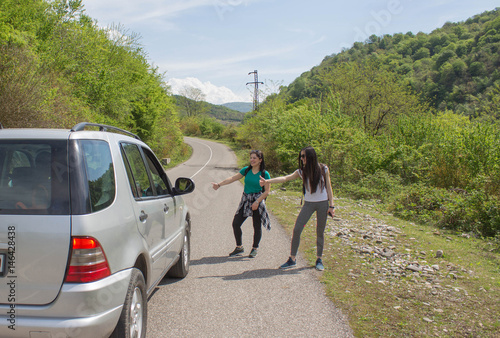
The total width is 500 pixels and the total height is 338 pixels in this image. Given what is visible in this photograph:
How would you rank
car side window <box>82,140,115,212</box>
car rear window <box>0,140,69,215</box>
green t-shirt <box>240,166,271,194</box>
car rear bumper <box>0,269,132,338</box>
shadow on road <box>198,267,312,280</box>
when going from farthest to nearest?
green t-shirt <box>240,166,271,194</box> < shadow on road <box>198,267,312,280</box> < car side window <box>82,140,115,212</box> < car rear window <box>0,140,69,215</box> < car rear bumper <box>0,269,132,338</box>

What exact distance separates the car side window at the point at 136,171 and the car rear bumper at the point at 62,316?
1038 millimetres

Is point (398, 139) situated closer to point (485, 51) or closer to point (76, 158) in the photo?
point (76, 158)

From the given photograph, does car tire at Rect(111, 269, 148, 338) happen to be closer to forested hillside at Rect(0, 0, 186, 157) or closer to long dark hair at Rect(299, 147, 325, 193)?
long dark hair at Rect(299, 147, 325, 193)

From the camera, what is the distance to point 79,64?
17.3 m

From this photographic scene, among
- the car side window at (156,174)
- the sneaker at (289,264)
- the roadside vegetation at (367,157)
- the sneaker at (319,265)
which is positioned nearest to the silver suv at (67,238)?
the car side window at (156,174)

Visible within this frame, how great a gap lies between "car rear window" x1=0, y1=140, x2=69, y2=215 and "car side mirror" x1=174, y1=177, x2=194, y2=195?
222 cm

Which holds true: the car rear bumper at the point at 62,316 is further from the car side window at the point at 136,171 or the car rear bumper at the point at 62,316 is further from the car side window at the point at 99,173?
the car side window at the point at 136,171

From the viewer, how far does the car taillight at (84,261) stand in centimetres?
237

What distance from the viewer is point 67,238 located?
7.71 ft

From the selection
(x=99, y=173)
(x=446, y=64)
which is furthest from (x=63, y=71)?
(x=446, y=64)

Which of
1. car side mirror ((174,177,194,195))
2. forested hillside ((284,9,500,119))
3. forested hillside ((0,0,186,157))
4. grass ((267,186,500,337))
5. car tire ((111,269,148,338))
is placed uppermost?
forested hillside ((284,9,500,119))

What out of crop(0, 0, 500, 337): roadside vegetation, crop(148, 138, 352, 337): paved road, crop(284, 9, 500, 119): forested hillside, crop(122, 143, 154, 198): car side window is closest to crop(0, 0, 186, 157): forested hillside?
crop(0, 0, 500, 337): roadside vegetation

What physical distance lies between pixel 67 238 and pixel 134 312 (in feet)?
3.27

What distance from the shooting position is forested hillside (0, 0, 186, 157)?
11.3 metres
